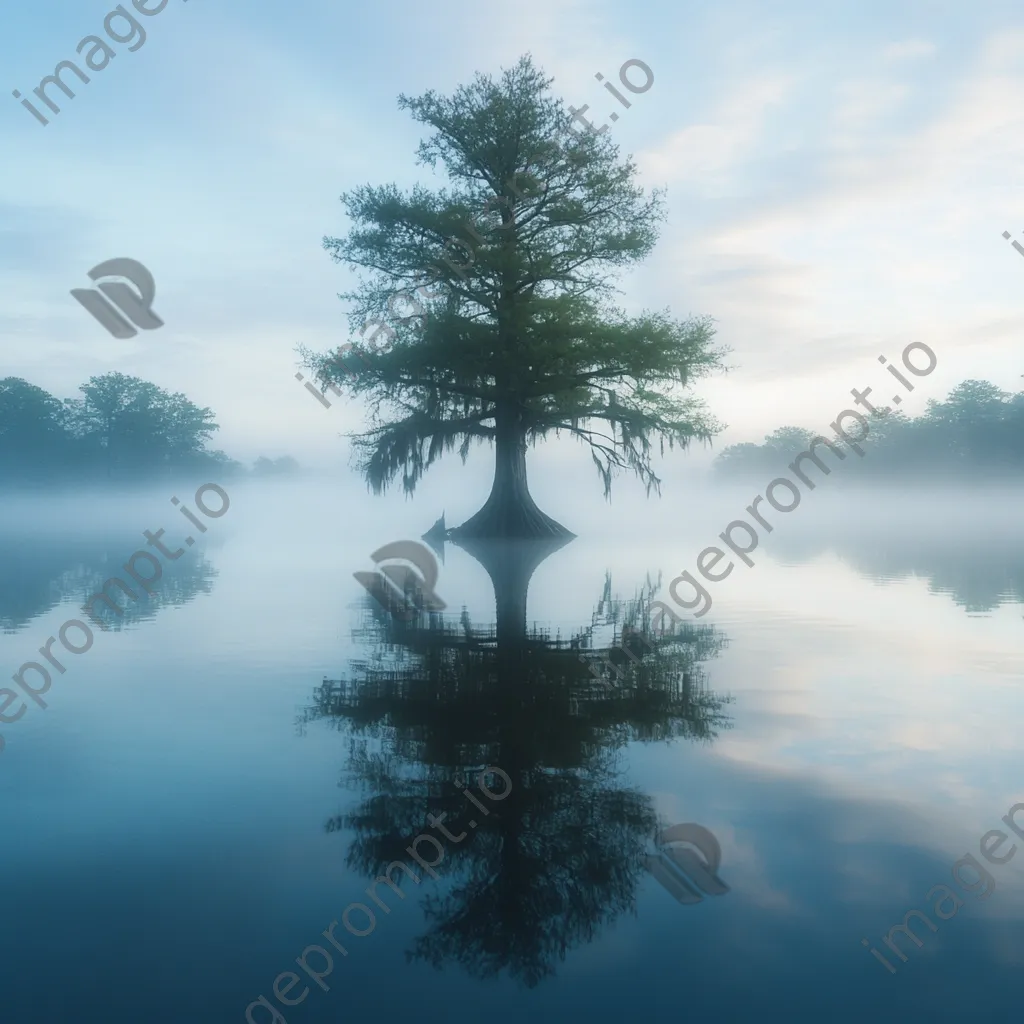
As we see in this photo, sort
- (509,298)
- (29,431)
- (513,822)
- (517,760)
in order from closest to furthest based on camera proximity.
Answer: (513,822) → (517,760) → (509,298) → (29,431)

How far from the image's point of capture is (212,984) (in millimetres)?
2896

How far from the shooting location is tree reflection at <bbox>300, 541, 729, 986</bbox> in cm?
333

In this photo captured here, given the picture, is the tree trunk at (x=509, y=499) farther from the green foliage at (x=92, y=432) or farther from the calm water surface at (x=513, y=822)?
the green foliage at (x=92, y=432)

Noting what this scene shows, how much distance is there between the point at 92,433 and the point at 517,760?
99520mm

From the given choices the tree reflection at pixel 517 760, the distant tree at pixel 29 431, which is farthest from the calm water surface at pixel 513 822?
the distant tree at pixel 29 431

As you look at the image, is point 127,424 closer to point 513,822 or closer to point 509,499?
point 509,499

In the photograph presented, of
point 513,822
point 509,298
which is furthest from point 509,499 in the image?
point 513,822

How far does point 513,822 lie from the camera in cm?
413

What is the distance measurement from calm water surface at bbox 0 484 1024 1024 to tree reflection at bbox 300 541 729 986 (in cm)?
2

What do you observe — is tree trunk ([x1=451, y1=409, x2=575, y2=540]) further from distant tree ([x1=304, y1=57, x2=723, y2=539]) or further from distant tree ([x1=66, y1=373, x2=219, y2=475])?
distant tree ([x1=66, y1=373, x2=219, y2=475])

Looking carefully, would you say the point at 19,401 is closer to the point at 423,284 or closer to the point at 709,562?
the point at 423,284

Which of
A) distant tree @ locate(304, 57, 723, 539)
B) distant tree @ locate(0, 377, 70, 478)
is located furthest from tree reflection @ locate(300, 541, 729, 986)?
distant tree @ locate(0, 377, 70, 478)

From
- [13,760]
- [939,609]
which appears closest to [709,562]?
[939,609]

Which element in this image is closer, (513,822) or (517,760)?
(513,822)
